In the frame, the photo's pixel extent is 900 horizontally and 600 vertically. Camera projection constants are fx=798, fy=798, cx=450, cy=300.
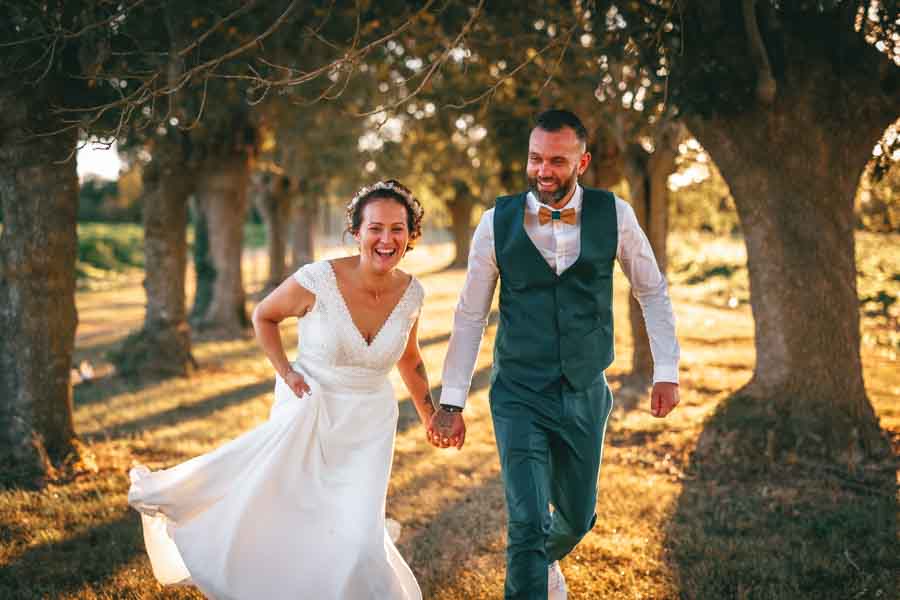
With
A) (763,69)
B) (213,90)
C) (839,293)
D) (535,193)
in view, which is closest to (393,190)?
(535,193)

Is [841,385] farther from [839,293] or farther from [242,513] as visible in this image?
[242,513]

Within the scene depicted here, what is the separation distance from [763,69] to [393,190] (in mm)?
4013

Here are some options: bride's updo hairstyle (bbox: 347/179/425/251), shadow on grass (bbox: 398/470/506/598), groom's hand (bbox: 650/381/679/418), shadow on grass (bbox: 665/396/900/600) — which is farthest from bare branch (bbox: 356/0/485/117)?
shadow on grass (bbox: 665/396/900/600)

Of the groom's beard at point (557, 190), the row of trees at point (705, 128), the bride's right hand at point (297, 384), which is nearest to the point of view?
the groom's beard at point (557, 190)

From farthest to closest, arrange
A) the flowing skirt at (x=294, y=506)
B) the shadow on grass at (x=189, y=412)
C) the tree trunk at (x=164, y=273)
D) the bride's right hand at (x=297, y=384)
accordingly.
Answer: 1. the tree trunk at (x=164, y=273)
2. the shadow on grass at (x=189, y=412)
3. the bride's right hand at (x=297, y=384)
4. the flowing skirt at (x=294, y=506)

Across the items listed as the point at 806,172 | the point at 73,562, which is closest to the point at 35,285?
the point at 73,562

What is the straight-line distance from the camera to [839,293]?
7.04 metres

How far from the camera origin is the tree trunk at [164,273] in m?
11.3

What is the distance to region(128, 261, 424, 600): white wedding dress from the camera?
3652 mm

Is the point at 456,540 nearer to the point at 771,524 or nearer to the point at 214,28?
the point at 771,524

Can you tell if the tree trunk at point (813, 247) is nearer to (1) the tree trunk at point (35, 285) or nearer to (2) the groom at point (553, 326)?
(2) the groom at point (553, 326)

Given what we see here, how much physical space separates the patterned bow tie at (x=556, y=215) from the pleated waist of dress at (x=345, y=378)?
1184 millimetres

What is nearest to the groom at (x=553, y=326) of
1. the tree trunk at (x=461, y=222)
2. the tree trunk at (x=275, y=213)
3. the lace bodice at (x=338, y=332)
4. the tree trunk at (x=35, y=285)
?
the lace bodice at (x=338, y=332)

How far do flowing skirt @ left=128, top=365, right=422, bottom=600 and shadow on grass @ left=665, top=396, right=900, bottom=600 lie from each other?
6.48ft
